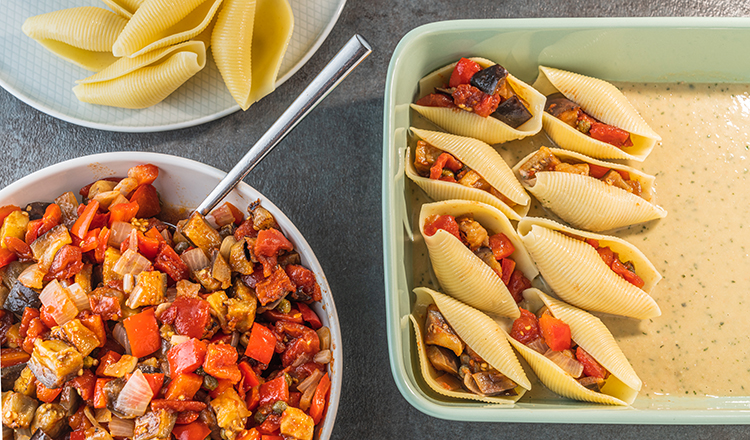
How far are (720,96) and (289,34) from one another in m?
1.21

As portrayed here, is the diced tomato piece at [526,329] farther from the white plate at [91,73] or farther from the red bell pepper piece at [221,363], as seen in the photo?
the white plate at [91,73]

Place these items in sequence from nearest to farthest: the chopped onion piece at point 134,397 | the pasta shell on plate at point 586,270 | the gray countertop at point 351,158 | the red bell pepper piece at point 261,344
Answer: the chopped onion piece at point 134,397 → the red bell pepper piece at point 261,344 → the pasta shell on plate at point 586,270 → the gray countertop at point 351,158

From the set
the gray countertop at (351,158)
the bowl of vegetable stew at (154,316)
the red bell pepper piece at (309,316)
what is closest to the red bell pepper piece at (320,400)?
the bowl of vegetable stew at (154,316)

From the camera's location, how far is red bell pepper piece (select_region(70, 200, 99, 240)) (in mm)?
1161

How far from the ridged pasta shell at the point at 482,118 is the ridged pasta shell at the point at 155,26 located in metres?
0.61

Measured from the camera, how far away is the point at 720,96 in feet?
4.58

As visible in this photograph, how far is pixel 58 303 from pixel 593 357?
1.27 metres

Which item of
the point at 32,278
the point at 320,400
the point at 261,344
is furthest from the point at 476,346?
the point at 32,278

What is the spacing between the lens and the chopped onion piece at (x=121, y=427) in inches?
41.4

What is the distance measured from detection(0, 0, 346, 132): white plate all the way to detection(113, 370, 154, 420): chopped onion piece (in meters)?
0.71

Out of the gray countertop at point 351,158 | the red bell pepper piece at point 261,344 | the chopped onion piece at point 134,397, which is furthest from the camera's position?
the gray countertop at point 351,158

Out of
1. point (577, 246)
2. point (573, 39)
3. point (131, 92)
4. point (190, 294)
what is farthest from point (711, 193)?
point (131, 92)

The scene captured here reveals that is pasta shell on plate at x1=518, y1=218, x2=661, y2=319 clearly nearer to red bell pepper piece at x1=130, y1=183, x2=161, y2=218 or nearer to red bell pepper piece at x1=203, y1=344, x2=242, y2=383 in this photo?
red bell pepper piece at x1=203, y1=344, x2=242, y2=383

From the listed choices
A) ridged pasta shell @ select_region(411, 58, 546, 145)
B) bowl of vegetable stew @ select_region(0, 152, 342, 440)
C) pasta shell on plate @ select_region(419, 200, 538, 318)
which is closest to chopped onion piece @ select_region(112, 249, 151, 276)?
bowl of vegetable stew @ select_region(0, 152, 342, 440)
